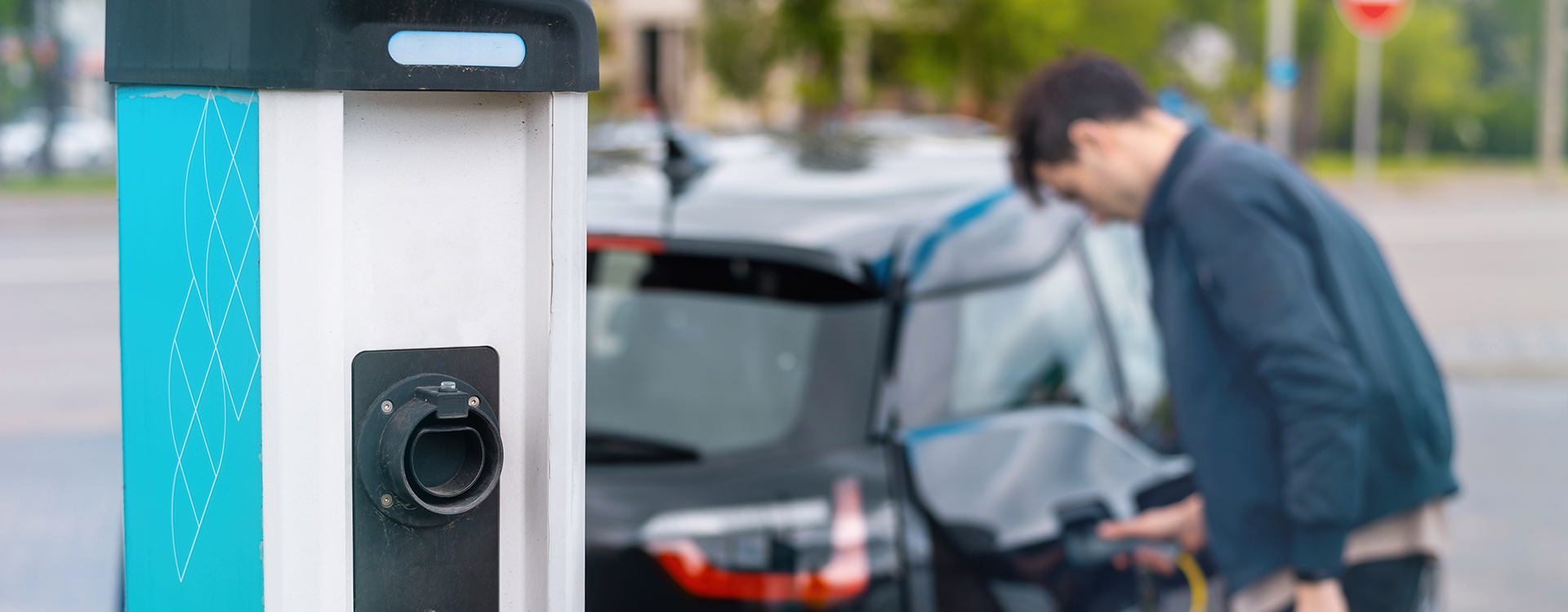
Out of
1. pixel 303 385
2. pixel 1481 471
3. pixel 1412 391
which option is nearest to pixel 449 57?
pixel 303 385

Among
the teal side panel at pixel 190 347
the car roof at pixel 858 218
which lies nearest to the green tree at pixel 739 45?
the car roof at pixel 858 218

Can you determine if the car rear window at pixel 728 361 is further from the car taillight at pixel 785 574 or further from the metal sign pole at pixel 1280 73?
the metal sign pole at pixel 1280 73

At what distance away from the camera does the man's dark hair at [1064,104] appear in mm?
2787

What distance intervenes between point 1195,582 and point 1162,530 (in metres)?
0.17

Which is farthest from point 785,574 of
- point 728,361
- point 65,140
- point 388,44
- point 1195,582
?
point 65,140

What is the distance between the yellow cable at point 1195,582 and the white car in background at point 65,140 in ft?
96.8

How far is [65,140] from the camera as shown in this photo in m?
35.1

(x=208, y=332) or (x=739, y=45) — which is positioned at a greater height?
(x=739, y=45)

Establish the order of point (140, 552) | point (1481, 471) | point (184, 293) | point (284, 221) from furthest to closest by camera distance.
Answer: point (1481, 471), point (140, 552), point (184, 293), point (284, 221)

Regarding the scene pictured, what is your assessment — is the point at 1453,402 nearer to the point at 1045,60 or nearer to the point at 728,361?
the point at 728,361

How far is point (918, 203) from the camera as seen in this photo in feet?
9.06

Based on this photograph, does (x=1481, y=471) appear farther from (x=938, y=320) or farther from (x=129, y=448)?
(x=129, y=448)

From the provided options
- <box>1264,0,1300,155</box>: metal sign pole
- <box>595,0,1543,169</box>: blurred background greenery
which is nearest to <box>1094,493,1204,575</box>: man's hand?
<box>595,0,1543,169</box>: blurred background greenery

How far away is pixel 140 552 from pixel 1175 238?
5.85ft
